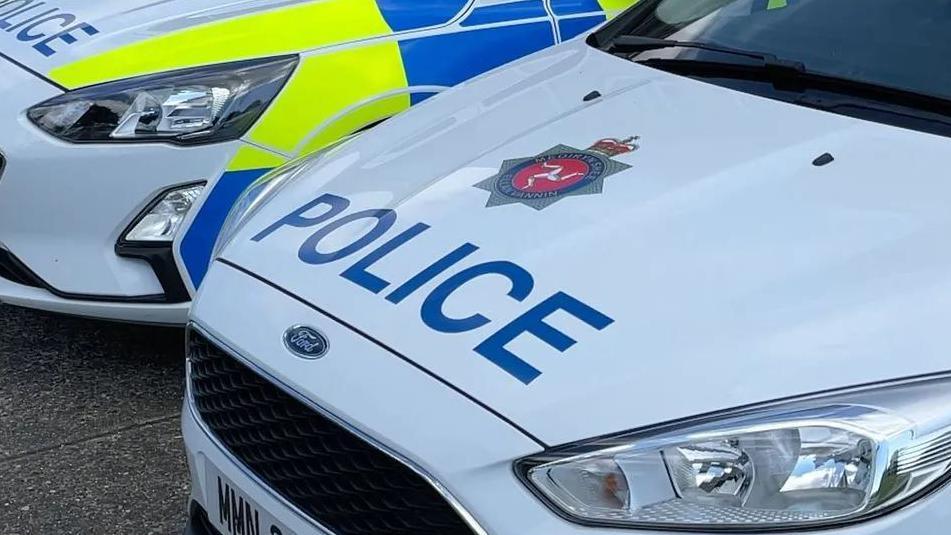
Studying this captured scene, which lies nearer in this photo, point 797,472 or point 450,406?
Result: point 797,472

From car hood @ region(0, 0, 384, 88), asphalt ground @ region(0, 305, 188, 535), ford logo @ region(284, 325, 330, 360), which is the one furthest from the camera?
car hood @ region(0, 0, 384, 88)

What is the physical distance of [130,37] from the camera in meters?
Answer: 3.25

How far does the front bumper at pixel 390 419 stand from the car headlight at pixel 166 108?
44.3 inches

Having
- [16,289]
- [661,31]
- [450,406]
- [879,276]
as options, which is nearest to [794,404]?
[879,276]

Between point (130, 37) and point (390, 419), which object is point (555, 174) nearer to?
point (390, 419)

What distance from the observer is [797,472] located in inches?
60.6

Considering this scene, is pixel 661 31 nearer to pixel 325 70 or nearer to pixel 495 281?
pixel 325 70

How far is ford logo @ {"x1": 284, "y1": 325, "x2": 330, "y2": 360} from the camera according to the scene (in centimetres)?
183

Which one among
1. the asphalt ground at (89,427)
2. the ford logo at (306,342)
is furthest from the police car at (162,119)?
the ford logo at (306,342)

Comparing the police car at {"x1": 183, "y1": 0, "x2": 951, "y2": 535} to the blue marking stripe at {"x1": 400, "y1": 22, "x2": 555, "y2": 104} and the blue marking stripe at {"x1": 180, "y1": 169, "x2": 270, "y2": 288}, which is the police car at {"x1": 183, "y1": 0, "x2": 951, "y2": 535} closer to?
the blue marking stripe at {"x1": 180, "y1": 169, "x2": 270, "y2": 288}

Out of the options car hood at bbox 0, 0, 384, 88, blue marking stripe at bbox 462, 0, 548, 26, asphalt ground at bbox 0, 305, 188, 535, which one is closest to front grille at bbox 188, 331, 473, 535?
asphalt ground at bbox 0, 305, 188, 535

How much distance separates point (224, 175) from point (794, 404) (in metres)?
1.92

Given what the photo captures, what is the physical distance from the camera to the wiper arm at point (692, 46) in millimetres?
2387

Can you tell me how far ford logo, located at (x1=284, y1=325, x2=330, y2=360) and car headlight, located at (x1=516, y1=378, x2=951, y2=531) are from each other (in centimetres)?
41
